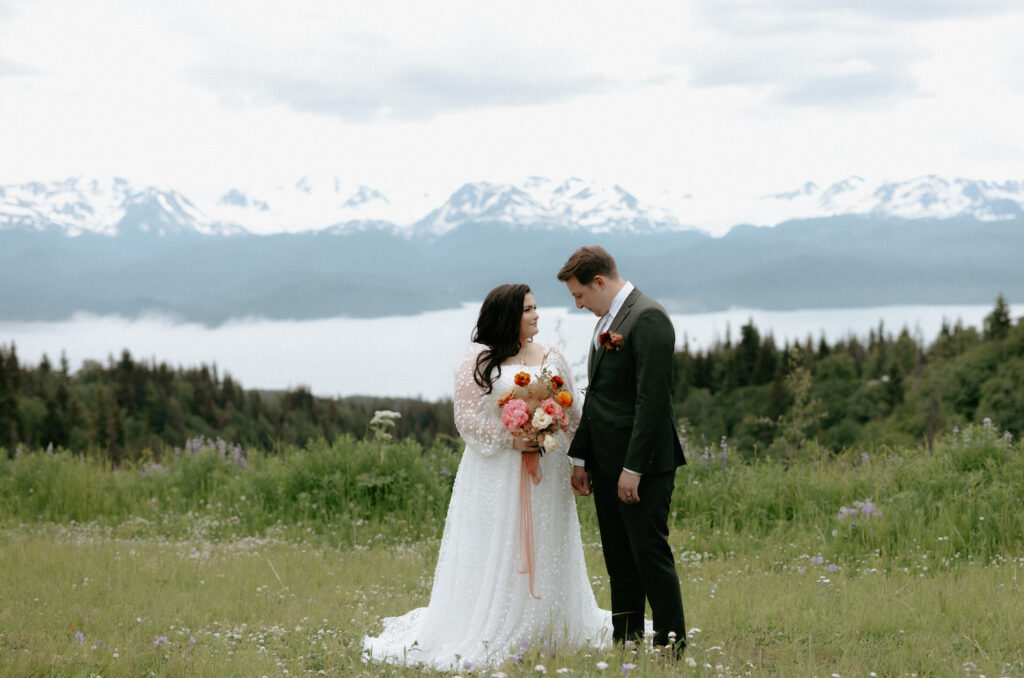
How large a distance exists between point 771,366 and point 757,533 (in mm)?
109985

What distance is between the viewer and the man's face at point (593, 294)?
5285 mm

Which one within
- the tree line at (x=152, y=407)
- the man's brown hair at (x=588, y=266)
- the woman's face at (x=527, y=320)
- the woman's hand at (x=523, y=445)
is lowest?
the tree line at (x=152, y=407)

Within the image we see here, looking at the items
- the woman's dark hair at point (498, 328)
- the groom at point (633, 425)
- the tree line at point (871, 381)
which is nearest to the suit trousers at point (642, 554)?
the groom at point (633, 425)

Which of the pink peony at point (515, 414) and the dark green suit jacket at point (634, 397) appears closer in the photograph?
the dark green suit jacket at point (634, 397)

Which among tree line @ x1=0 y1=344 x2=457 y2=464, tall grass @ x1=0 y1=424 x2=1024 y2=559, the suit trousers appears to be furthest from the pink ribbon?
tree line @ x1=0 y1=344 x2=457 y2=464

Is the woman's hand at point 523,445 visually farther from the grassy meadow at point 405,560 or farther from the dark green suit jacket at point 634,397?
the grassy meadow at point 405,560

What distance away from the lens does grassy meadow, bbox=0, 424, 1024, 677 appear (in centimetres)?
555

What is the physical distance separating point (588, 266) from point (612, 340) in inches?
19.8

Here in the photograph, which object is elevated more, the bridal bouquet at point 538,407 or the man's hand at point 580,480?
the bridal bouquet at point 538,407

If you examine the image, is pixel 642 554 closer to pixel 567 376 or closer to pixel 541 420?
pixel 541 420

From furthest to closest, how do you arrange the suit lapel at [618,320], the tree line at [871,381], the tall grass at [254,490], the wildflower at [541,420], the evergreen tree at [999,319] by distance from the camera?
the evergreen tree at [999,319] < the tree line at [871,381] < the tall grass at [254,490] < the wildflower at [541,420] < the suit lapel at [618,320]

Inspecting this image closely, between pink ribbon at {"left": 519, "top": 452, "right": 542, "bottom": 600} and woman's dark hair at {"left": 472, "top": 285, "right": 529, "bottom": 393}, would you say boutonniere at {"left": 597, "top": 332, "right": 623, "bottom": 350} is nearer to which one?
woman's dark hair at {"left": 472, "top": 285, "right": 529, "bottom": 393}

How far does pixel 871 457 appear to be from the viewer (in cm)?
1002

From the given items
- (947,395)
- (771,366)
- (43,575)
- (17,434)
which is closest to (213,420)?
(17,434)
